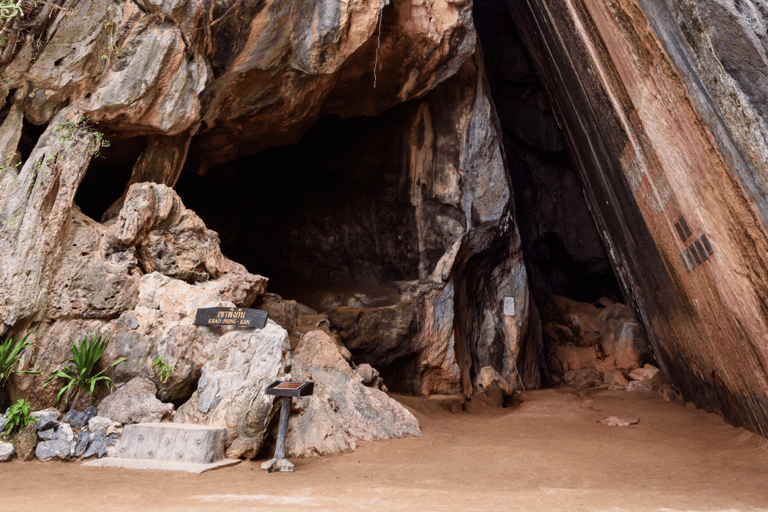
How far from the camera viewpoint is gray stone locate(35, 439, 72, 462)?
15.9 ft

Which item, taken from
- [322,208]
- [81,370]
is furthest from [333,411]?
[322,208]

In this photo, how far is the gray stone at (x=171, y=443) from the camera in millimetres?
4863

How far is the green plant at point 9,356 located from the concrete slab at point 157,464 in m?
1.65

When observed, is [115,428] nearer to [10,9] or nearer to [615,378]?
[10,9]

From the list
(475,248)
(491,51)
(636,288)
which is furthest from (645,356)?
(491,51)

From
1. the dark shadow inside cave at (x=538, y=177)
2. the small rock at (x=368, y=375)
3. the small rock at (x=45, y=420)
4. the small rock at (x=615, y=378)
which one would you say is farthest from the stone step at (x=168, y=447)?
the dark shadow inside cave at (x=538, y=177)

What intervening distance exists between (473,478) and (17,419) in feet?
15.3

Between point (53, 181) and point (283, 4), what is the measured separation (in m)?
4.56

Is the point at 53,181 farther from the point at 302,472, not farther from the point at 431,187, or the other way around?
the point at 431,187

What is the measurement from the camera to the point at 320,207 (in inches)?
545

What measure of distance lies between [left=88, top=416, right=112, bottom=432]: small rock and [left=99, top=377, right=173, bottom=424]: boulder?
0.13 meters

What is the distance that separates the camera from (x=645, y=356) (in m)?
13.5

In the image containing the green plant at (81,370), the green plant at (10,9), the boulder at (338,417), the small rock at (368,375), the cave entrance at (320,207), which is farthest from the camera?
the cave entrance at (320,207)

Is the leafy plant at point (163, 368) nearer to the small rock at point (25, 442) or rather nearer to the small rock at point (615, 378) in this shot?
the small rock at point (25, 442)
